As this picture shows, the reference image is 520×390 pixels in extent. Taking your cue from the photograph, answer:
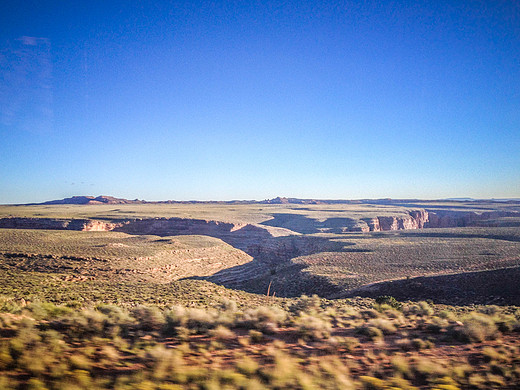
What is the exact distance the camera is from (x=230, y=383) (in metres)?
4.24

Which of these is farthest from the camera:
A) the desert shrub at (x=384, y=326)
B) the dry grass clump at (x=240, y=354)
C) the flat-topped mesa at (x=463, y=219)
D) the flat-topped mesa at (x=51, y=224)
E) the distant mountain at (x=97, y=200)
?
the distant mountain at (x=97, y=200)

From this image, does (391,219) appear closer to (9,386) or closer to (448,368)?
(448,368)

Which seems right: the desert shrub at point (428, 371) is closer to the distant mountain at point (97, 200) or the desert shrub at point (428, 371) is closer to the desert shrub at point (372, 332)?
the desert shrub at point (372, 332)

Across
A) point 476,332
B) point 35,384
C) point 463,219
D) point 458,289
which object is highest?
point 35,384

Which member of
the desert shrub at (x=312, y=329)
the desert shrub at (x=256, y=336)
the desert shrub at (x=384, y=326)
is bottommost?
the desert shrub at (x=384, y=326)

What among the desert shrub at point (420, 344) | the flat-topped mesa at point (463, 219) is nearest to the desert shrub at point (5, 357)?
the desert shrub at point (420, 344)

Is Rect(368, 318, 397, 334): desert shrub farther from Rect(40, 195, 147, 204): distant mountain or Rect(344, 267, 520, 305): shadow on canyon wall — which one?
Rect(40, 195, 147, 204): distant mountain

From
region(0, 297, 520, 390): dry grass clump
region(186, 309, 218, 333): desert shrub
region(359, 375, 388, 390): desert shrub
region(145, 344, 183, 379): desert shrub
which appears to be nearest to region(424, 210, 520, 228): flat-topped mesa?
region(0, 297, 520, 390): dry grass clump

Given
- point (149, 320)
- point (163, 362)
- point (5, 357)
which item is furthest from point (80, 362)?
point (149, 320)

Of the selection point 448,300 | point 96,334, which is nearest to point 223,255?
point 448,300

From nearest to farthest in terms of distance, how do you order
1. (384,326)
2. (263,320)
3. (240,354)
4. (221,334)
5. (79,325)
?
(240,354) → (79,325) → (221,334) → (384,326) → (263,320)

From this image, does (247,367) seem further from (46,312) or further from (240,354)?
(46,312)

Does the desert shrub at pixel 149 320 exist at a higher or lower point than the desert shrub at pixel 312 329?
higher

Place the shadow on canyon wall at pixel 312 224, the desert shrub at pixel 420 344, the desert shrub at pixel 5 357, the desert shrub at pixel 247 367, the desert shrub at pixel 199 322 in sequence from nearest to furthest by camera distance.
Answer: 1. the desert shrub at pixel 5 357
2. the desert shrub at pixel 247 367
3. the desert shrub at pixel 420 344
4. the desert shrub at pixel 199 322
5. the shadow on canyon wall at pixel 312 224
